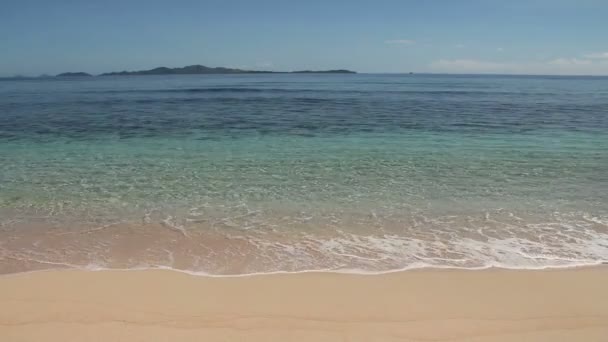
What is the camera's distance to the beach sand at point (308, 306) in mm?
3748

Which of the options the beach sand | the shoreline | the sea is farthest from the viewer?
the sea

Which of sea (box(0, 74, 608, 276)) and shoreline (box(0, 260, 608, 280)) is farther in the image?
sea (box(0, 74, 608, 276))

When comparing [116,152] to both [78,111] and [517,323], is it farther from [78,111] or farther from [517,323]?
[78,111]

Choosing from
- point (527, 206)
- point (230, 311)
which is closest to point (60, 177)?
point (230, 311)

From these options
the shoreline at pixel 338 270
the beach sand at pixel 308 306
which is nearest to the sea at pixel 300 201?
the shoreline at pixel 338 270

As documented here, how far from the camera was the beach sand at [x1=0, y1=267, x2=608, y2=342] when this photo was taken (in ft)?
12.3

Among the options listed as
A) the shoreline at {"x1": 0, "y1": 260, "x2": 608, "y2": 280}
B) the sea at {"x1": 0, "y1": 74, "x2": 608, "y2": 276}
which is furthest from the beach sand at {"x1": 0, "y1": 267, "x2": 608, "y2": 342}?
the sea at {"x1": 0, "y1": 74, "x2": 608, "y2": 276}

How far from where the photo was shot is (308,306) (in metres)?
4.21

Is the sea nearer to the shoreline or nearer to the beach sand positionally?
the shoreline

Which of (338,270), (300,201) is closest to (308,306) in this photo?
(338,270)

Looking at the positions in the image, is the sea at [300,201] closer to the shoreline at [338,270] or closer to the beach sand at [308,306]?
the shoreline at [338,270]

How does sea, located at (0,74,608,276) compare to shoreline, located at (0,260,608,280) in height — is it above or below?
above

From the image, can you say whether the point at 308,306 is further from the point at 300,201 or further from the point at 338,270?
the point at 300,201

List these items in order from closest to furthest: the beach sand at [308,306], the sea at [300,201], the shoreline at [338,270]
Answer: the beach sand at [308,306] < the shoreline at [338,270] < the sea at [300,201]
